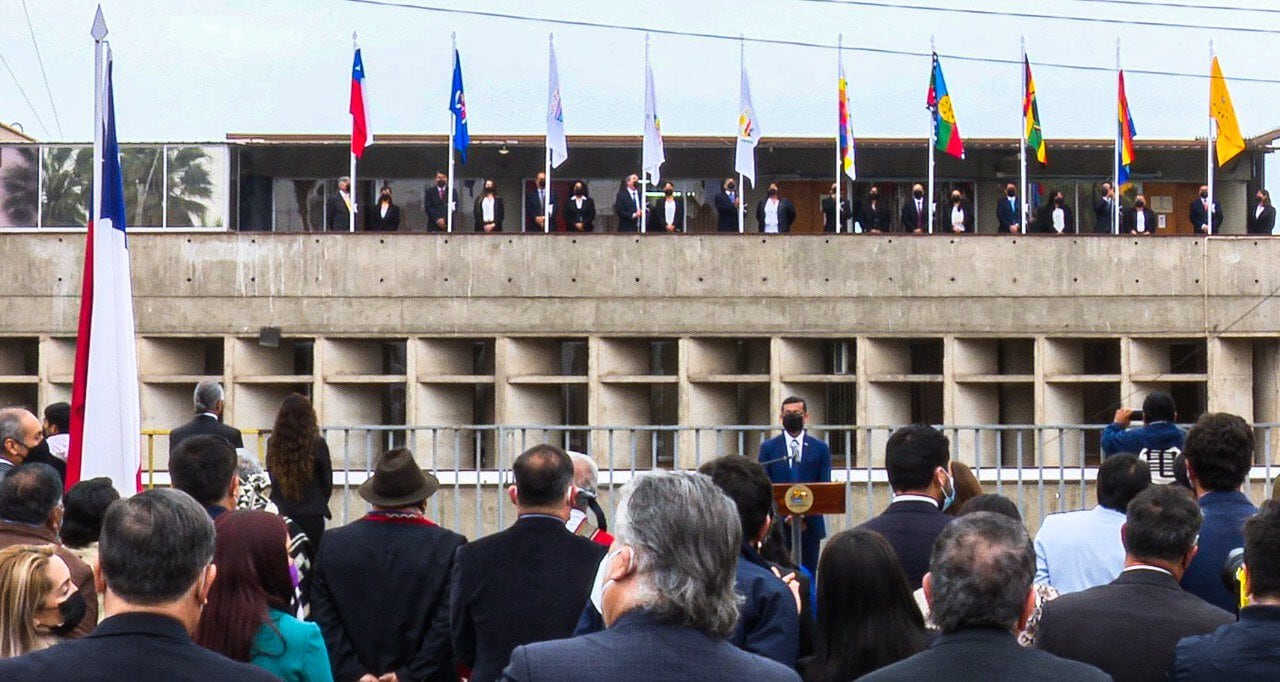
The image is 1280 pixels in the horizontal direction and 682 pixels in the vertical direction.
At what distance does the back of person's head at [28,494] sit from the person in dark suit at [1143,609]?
12.0 ft

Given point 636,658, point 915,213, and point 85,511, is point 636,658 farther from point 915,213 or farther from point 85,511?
point 915,213

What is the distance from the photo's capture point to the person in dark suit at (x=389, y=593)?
6.80 m

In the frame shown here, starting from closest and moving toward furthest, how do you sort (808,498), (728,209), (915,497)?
(915,497)
(808,498)
(728,209)

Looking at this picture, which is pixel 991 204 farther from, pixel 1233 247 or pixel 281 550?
pixel 281 550

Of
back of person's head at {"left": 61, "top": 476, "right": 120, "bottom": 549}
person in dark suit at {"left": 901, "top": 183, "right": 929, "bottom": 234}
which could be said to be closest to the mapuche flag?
person in dark suit at {"left": 901, "top": 183, "right": 929, "bottom": 234}

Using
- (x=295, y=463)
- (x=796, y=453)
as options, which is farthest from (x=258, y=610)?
(x=796, y=453)

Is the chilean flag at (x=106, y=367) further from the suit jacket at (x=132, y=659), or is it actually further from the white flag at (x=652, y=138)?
the white flag at (x=652, y=138)

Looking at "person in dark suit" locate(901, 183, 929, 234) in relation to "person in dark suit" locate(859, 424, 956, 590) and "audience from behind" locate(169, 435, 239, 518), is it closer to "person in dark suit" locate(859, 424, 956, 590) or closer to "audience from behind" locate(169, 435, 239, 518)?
"person in dark suit" locate(859, 424, 956, 590)

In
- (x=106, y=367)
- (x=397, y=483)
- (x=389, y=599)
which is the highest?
(x=106, y=367)

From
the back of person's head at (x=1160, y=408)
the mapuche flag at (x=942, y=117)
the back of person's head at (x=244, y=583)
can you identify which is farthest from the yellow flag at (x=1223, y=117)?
the back of person's head at (x=244, y=583)

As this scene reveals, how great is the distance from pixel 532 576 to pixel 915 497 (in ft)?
5.06

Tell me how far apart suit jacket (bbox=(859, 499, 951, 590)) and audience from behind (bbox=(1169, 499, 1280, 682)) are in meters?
1.94

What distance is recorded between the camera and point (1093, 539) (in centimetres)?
700

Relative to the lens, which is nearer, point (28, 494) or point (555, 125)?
point (28, 494)
